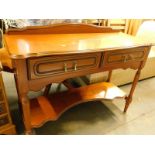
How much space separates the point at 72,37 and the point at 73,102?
1.71 ft

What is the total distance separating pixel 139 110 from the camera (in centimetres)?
158

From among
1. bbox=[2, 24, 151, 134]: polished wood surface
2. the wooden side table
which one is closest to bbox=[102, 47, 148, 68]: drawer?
bbox=[2, 24, 151, 134]: polished wood surface

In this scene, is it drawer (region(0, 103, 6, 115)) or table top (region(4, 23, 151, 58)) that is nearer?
table top (region(4, 23, 151, 58))

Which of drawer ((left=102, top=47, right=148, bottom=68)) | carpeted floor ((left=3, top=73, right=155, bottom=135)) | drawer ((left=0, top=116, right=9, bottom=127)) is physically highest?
drawer ((left=102, top=47, right=148, bottom=68))

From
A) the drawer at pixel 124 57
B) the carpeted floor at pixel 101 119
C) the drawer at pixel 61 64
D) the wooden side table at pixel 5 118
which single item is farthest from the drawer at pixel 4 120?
the drawer at pixel 124 57

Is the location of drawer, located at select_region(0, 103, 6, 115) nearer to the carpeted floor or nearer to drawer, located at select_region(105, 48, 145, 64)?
the carpeted floor

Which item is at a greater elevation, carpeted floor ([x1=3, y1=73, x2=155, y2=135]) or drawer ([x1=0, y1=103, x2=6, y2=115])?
drawer ([x1=0, y1=103, x2=6, y2=115])

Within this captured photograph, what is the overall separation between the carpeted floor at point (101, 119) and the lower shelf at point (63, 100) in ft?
0.62

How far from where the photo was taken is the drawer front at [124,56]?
994mm

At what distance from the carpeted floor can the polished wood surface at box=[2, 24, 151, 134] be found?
194 mm

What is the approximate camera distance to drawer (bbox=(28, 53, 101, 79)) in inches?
30.5
